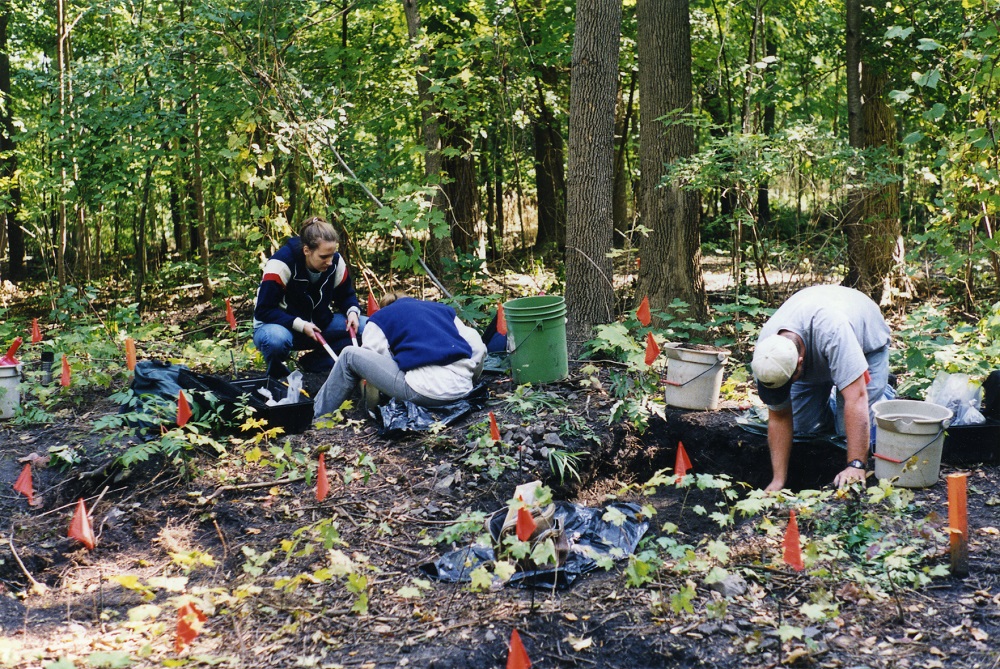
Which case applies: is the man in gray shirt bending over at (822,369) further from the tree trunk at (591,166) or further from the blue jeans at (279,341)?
the blue jeans at (279,341)

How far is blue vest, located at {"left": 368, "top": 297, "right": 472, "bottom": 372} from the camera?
200 inches

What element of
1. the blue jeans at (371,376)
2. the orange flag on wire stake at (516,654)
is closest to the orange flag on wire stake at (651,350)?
the blue jeans at (371,376)

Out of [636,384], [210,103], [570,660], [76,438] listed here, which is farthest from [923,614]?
[210,103]

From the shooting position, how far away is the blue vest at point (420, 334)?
16.7 feet

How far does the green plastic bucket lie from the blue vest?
1.33 feet

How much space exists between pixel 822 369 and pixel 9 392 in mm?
5038

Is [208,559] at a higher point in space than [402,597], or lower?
higher

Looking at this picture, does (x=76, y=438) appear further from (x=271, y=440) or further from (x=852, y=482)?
(x=852, y=482)

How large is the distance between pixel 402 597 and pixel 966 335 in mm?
3914

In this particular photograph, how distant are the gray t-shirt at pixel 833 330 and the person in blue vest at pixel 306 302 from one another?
9.83 ft

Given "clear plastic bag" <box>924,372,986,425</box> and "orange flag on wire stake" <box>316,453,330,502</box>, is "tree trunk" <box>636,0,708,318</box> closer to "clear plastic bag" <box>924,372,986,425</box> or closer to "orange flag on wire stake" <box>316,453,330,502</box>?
"clear plastic bag" <box>924,372,986,425</box>

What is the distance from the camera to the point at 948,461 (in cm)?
449

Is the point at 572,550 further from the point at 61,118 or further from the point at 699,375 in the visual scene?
the point at 61,118

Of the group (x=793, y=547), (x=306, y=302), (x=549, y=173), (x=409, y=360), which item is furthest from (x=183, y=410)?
(x=549, y=173)
